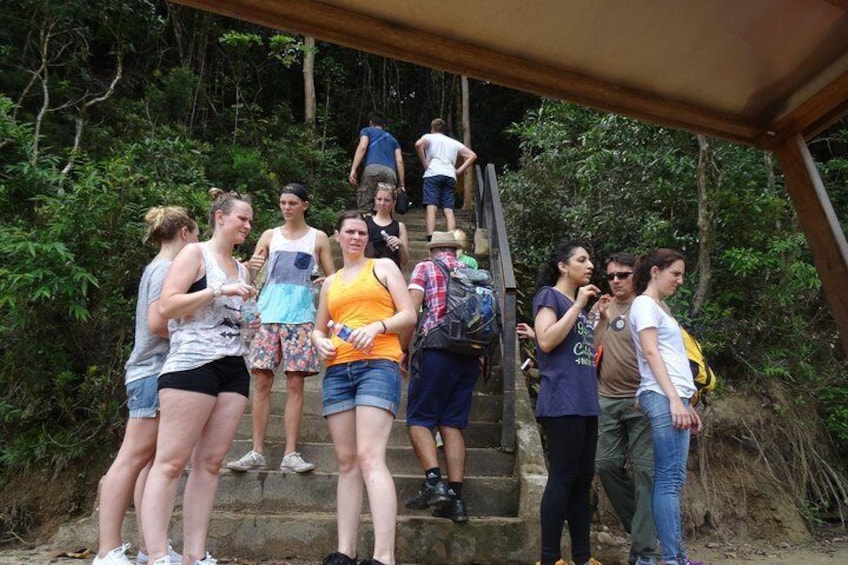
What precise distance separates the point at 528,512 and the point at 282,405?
2.11 meters

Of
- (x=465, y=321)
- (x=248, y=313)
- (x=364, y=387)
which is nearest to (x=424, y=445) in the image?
(x=465, y=321)

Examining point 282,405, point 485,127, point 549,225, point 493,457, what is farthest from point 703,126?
point 485,127

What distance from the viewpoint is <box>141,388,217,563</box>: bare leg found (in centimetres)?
337

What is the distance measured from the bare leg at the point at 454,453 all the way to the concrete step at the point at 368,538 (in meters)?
0.26

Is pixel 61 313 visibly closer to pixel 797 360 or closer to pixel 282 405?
pixel 282 405

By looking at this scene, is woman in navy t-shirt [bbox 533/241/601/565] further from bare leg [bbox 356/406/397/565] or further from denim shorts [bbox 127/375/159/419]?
denim shorts [bbox 127/375/159/419]

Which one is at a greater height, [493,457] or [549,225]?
[549,225]

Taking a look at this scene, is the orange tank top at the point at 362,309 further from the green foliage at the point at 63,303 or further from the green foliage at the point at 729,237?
the green foliage at the point at 729,237

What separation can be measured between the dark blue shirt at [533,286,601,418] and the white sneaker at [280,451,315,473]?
153 cm

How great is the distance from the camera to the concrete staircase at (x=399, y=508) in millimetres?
4402

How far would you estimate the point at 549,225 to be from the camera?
10148mm

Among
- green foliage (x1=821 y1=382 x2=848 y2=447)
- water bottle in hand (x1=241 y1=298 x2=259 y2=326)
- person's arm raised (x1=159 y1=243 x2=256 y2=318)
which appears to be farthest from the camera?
green foliage (x1=821 y1=382 x2=848 y2=447)

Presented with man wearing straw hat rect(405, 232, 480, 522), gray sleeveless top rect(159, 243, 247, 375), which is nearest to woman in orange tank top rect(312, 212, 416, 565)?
gray sleeveless top rect(159, 243, 247, 375)

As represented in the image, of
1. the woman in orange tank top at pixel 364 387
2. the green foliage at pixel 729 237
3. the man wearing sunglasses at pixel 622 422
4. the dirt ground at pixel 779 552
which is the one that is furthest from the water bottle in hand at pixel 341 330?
the green foliage at pixel 729 237
